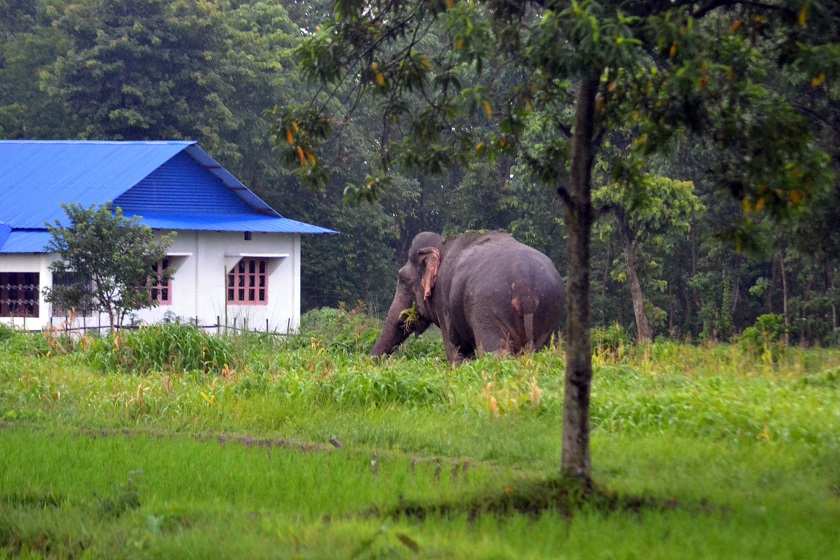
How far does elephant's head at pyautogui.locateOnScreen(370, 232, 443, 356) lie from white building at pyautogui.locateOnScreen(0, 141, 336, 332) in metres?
7.87

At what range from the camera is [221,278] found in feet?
90.1

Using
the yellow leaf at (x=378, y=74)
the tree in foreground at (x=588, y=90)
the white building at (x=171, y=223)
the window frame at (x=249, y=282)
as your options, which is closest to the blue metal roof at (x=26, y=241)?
the white building at (x=171, y=223)

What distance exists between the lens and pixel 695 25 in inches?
244

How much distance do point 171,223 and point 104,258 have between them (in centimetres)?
587

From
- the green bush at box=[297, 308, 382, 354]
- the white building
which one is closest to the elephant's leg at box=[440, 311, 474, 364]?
the green bush at box=[297, 308, 382, 354]

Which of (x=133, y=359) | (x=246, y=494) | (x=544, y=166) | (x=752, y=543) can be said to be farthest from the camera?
(x=133, y=359)

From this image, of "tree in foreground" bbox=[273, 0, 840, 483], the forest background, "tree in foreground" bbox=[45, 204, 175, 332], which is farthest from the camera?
the forest background

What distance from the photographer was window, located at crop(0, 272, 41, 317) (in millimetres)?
24953

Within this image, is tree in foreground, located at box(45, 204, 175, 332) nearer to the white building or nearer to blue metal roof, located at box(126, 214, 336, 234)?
the white building

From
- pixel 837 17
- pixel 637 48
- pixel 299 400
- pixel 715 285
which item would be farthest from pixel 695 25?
pixel 715 285

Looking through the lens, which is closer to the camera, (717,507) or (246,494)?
(717,507)

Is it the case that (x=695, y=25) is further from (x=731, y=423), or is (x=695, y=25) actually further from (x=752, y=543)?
(x=731, y=423)

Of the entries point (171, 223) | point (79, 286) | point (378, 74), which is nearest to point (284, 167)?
point (171, 223)

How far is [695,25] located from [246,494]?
14.3ft
